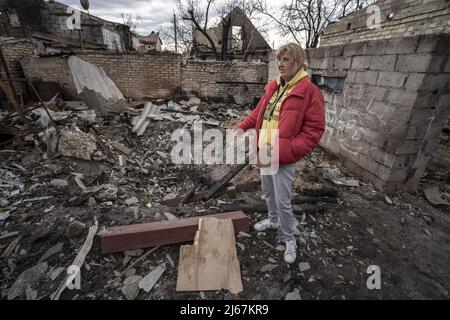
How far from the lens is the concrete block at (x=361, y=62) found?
3914 millimetres

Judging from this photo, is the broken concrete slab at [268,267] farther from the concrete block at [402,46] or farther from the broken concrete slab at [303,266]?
the concrete block at [402,46]

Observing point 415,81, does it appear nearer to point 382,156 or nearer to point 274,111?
point 382,156

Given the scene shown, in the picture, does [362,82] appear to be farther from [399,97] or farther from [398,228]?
[398,228]

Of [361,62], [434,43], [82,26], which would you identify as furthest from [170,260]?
[82,26]

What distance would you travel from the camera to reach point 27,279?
2072 millimetres

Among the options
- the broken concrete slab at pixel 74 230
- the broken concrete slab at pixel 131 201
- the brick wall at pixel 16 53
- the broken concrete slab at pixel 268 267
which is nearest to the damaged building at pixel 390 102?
the broken concrete slab at pixel 268 267

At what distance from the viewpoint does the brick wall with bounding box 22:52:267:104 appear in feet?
26.6

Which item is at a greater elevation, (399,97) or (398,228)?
(399,97)

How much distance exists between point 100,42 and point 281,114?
17842 millimetres

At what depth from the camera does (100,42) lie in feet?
49.4

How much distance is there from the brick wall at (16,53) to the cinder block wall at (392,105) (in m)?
10.6

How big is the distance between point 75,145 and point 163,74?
17.7ft
